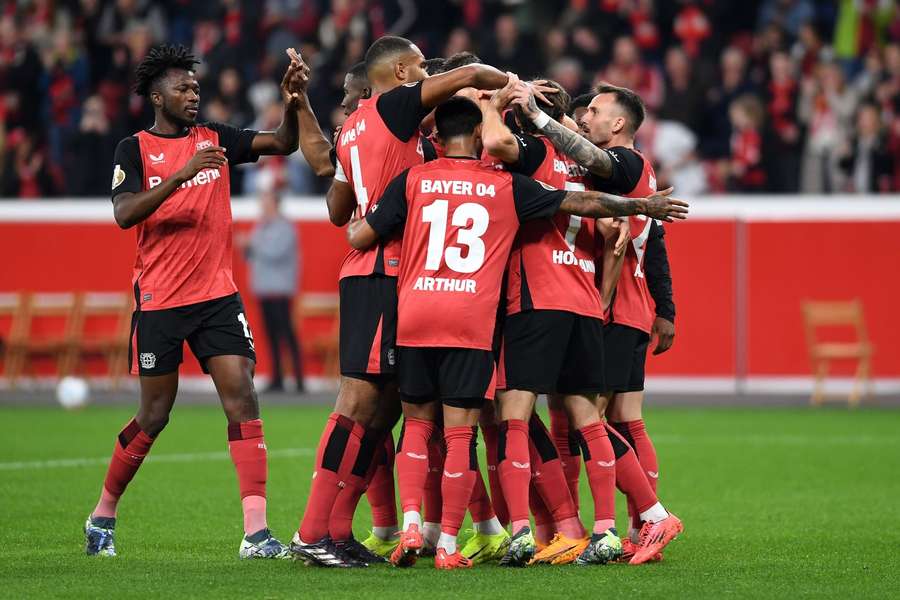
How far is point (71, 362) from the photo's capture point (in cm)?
2105

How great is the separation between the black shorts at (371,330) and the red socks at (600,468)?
40.4 inches

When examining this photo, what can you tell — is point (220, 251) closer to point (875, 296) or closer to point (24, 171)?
point (875, 296)

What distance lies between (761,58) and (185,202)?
46.3 ft

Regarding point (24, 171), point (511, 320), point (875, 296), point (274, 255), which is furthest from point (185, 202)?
point (24, 171)

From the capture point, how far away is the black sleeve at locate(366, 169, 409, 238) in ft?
24.0

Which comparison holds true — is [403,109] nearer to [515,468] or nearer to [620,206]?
[620,206]

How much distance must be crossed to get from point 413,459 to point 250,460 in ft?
3.47

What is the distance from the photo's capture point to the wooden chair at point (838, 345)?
731 inches

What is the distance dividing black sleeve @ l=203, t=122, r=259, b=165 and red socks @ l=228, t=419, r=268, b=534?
4.64 feet

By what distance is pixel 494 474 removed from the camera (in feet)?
26.1

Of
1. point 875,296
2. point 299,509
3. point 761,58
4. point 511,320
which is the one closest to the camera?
point 511,320

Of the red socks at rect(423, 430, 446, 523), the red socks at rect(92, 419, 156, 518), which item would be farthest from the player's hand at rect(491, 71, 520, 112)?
the red socks at rect(92, 419, 156, 518)

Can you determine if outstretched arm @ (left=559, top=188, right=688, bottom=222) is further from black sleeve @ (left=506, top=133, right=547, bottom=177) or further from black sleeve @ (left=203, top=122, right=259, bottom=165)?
black sleeve @ (left=203, top=122, right=259, bottom=165)

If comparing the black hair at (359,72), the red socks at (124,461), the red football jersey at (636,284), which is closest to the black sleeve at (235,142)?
the black hair at (359,72)
